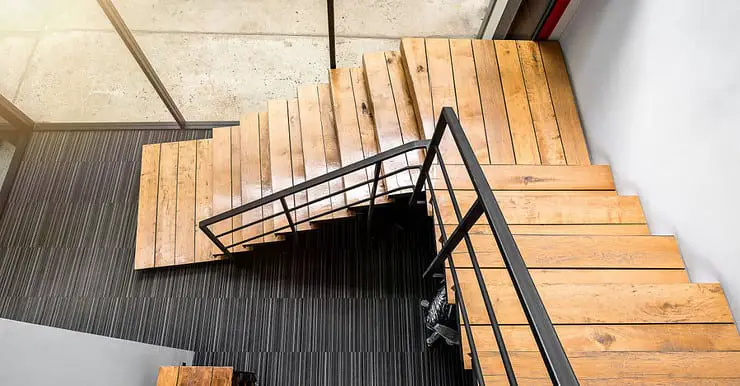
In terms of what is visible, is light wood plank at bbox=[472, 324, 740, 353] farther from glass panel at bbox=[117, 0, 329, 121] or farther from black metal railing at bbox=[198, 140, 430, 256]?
glass panel at bbox=[117, 0, 329, 121]

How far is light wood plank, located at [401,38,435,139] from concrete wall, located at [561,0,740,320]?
3.11 ft

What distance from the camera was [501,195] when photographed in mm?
2215

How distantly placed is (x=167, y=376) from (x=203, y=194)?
5.06 feet

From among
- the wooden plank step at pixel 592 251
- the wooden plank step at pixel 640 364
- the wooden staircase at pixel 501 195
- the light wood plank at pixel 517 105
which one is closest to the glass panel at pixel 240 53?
the wooden staircase at pixel 501 195

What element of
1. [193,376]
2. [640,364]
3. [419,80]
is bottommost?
[640,364]

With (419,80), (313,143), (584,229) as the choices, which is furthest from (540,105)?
(313,143)

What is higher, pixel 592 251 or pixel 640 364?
pixel 592 251

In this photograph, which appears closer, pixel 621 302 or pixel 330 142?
pixel 621 302

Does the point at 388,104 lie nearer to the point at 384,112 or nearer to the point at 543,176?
the point at 384,112

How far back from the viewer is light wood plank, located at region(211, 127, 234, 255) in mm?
3133

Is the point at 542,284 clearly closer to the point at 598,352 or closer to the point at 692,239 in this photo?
the point at 598,352

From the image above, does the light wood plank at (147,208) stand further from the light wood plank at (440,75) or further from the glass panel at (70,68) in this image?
the light wood plank at (440,75)

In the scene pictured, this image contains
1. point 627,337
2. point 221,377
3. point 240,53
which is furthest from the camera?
point 240,53

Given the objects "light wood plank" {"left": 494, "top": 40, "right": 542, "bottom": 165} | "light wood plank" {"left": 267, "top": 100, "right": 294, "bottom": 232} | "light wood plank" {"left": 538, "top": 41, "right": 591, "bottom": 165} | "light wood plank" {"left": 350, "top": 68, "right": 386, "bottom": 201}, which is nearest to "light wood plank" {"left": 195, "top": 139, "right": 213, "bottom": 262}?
"light wood plank" {"left": 267, "top": 100, "right": 294, "bottom": 232}
